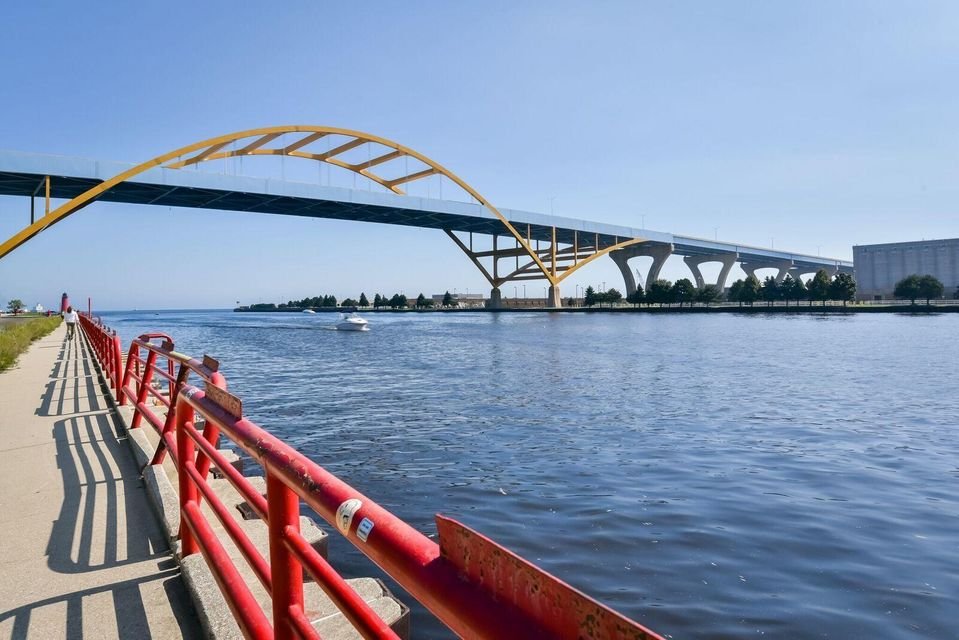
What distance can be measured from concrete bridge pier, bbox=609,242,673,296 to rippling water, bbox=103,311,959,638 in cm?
10309

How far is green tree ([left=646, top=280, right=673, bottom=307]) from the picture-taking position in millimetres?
120312

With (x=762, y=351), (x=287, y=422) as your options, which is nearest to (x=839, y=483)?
(x=287, y=422)

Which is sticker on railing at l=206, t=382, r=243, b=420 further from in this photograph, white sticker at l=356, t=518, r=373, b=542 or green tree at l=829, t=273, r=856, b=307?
green tree at l=829, t=273, r=856, b=307

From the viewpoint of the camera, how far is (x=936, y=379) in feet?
62.8

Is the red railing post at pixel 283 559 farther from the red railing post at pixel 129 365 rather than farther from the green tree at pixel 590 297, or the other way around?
the green tree at pixel 590 297

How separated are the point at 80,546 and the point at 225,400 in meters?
2.45

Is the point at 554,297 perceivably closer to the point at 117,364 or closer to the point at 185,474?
the point at 117,364

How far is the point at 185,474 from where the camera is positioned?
12.4 feet

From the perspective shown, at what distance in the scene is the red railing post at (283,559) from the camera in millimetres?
2027

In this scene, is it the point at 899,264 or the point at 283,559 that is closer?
the point at 283,559

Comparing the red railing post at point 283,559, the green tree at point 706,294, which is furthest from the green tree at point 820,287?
the red railing post at point 283,559

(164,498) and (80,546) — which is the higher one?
(164,498)

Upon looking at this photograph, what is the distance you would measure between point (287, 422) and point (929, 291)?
11380cm

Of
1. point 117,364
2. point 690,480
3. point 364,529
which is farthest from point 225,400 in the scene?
point 117,364
